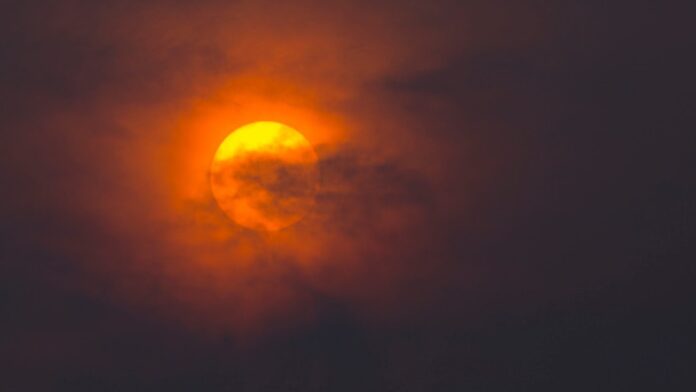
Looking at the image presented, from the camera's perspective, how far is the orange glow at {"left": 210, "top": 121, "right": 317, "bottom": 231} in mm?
4242

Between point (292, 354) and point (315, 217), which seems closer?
point (315, 217)

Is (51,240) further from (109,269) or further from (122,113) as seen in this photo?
(122,113)

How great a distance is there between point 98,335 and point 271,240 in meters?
1.09

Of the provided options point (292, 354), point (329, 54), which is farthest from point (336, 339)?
point (329, 54)

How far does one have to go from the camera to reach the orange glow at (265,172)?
424cm

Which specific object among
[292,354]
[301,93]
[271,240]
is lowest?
[292,354]

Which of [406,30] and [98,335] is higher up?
[406,30]

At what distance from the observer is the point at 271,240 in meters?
4.54

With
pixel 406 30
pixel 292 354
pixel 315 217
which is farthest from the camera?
pixel 292 354

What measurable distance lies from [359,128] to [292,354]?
132 cm

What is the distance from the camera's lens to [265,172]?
4238 mm

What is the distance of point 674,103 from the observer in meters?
4.54

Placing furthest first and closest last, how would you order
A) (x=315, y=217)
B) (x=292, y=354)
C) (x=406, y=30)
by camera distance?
(x=292, y=354)
(x=315, y=217)
(x=406, y=30)

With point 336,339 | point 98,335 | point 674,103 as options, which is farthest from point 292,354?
point 674,103
